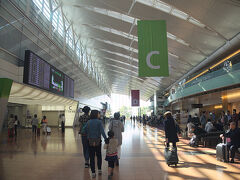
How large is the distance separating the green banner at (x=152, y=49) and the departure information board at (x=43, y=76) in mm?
5735

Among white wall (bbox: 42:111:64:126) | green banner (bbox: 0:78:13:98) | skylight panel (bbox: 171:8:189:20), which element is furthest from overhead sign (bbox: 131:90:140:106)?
green banner (bbox: 0:78:13:98)

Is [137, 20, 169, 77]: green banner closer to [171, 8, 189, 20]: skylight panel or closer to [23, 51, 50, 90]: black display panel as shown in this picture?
[23, 51, 50, 90]: black display panel

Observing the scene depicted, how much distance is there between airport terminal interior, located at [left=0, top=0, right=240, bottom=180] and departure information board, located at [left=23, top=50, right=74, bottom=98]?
0.17ft

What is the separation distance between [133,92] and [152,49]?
17918 mm

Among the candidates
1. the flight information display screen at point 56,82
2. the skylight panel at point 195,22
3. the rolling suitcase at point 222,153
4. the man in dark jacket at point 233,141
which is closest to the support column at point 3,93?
the rolling suitcase at point 222,153

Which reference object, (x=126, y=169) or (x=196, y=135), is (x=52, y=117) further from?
(x=126, y=169)

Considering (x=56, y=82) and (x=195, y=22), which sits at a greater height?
(x=195, y=22)

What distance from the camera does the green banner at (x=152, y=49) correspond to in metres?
7.38

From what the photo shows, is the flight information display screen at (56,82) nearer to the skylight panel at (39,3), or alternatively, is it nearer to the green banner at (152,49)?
the skylight panel at (39,3)

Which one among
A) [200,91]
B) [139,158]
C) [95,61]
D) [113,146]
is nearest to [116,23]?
[200,91]

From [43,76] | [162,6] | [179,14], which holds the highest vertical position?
[162,6]

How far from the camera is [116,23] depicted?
17.9 metres

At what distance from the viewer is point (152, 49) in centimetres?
756

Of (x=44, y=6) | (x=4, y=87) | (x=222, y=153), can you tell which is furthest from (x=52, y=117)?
(x=222, y=153)
